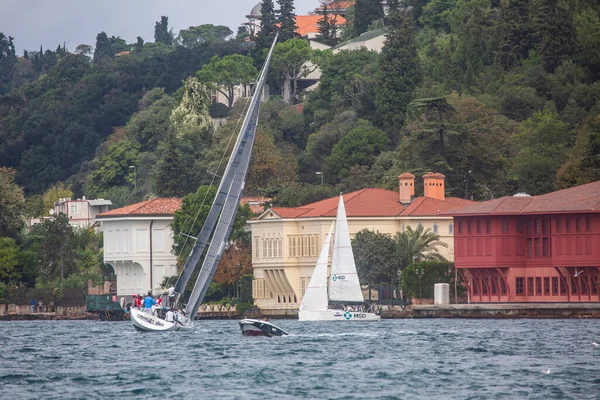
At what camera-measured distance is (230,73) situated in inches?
6791

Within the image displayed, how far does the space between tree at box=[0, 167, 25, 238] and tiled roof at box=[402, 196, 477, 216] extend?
3376cm

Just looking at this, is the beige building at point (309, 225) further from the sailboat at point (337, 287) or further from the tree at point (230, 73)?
the tree at point (230, 73)

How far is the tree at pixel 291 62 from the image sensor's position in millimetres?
171625

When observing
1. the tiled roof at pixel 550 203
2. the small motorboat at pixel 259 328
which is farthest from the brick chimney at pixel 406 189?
the small motorboat at pixel 259 328

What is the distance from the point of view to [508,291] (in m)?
99.1

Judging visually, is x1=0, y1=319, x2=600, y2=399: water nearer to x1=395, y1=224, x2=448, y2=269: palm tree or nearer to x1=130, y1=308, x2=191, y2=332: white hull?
x1=130, y1=308, x2=191, y2=332: white hull

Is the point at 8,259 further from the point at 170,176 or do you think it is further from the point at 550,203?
the point at 550,203

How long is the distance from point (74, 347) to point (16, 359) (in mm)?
7556

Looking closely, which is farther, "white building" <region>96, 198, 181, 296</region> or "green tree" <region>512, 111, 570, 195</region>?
"white building" <region>96, 198, 181, 296</region>

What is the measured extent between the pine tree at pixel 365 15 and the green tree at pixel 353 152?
52155 millimetres

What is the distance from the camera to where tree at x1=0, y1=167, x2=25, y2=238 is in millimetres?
129000

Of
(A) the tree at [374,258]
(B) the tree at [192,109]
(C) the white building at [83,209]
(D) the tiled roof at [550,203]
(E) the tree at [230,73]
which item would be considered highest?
(E) the tree at [230,73]

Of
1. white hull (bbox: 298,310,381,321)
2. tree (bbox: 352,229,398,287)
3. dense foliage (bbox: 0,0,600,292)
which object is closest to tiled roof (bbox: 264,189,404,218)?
tree (bbox: 352,229,398,287)

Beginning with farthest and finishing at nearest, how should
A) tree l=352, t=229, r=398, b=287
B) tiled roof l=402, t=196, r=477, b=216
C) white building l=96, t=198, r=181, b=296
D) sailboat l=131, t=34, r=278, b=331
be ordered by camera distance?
white building l=96, t=198, r=181, b=296
tiled roof l=402, t=196, r=477, b=216
tree l=352, t=229, r=398, b=287
sailboat l=131, t=34, r=278, b=331
